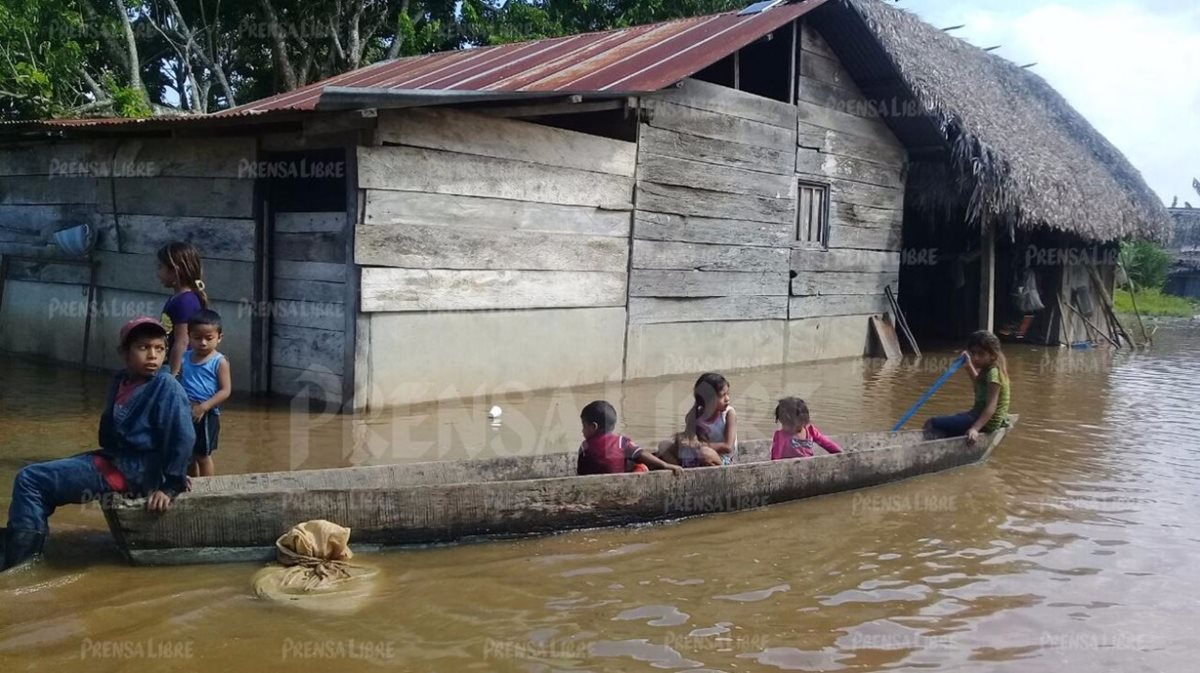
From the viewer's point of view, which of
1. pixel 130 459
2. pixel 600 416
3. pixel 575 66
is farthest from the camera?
pixel 575 66

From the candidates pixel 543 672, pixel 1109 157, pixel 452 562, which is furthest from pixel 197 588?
→ pixel 1109 157

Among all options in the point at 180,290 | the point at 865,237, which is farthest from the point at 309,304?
the point at 865,237

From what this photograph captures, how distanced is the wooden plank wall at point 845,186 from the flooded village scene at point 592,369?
0.07 m

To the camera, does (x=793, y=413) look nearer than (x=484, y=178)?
Yes

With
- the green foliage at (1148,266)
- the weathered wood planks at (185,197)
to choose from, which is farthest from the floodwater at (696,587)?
the green foliage at (1148,266)

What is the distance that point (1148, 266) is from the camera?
2867cm

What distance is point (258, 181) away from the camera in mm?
8375

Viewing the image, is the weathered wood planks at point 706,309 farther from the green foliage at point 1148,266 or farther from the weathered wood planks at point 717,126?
the green foliage at point 1148,266

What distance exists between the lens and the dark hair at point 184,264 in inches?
200

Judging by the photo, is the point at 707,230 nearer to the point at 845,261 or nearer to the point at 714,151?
the point at 714,151

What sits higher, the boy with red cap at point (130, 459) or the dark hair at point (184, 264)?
the dark hair at point (184, 264)

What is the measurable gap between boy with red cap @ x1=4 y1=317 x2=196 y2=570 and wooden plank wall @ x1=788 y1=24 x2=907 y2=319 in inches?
359

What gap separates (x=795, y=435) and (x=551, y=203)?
3.76 m

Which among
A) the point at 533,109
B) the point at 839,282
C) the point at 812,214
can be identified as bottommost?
the point at 839,282
